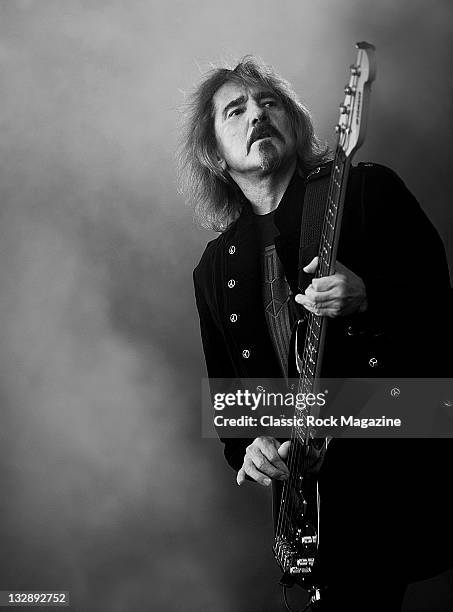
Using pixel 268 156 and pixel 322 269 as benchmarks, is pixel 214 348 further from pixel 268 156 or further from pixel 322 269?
pixel 322 269

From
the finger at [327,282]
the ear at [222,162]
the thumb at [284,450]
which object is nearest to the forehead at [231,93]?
the ear at [222,162]

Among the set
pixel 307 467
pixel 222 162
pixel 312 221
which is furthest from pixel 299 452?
pixel 222 162

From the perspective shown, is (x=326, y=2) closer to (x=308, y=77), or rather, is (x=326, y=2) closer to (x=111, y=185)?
(x=308, y=77)

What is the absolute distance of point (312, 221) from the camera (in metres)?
1.75

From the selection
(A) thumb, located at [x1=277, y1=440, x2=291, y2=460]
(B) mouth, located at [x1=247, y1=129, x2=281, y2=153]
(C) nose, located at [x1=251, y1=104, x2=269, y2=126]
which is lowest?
(A) thumb, located at [x1=277, y1=440, x2=291, y2=460]

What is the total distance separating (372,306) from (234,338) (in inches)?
21.3

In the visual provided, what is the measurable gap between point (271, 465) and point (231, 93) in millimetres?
926

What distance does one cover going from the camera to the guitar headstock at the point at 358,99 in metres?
1.31

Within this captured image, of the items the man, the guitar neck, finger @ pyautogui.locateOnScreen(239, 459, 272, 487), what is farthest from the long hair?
finger @ pyautogui.locateOnScreen(239, 459, 272, 487)

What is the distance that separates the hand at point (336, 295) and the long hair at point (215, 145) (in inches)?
22.9

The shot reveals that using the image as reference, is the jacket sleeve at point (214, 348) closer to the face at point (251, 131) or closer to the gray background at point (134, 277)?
the gray background at point (134, 277)

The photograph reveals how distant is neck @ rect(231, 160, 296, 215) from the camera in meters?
1.98

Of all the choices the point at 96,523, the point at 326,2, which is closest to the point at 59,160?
the point at 326,2

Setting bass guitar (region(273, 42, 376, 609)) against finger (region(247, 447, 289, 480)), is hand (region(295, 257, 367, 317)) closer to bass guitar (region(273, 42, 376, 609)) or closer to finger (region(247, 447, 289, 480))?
bass guitar (region(273, 42, 376, 609))
